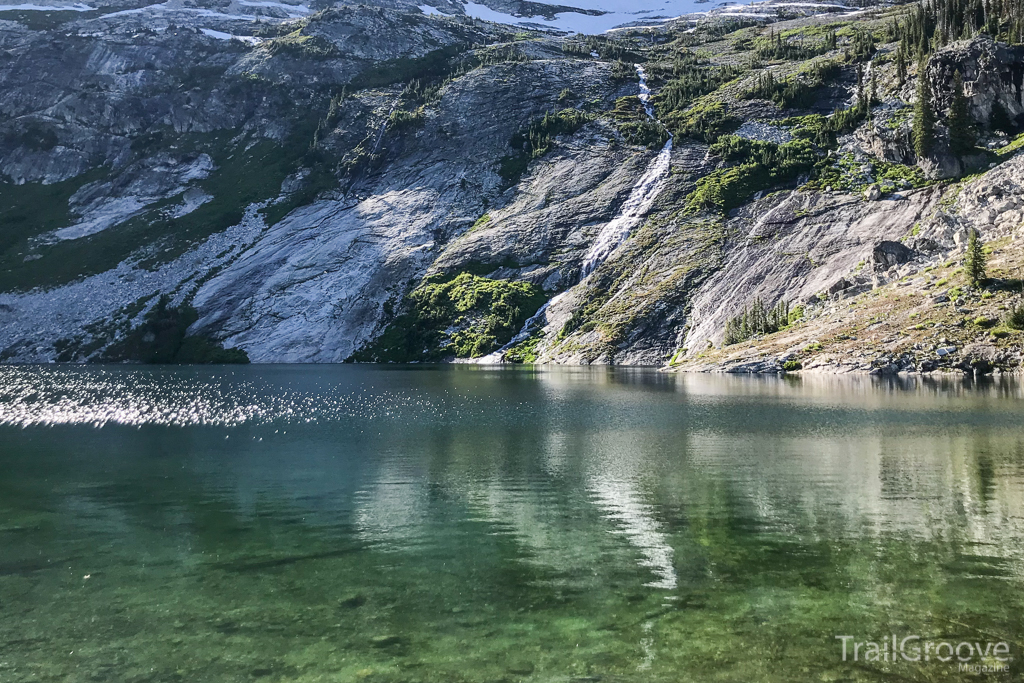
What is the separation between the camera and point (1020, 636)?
1314 centimetres

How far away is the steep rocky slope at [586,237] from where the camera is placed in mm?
98500

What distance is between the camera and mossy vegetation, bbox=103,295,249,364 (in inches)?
5487

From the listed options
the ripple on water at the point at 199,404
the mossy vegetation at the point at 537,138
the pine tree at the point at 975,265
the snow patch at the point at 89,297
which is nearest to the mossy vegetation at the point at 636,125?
the mossy vegetation at the point at 537,138

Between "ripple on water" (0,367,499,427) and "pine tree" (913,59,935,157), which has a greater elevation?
"pine tree" (913,59,935,157)

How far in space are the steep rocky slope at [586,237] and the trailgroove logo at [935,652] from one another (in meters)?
72.2

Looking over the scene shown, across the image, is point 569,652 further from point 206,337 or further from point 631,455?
point 206,337

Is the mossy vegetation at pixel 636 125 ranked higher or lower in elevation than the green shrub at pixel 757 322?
higher

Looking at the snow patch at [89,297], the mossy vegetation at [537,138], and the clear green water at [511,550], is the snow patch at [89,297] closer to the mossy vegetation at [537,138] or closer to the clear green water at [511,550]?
the mossy vegetation at [537,138]

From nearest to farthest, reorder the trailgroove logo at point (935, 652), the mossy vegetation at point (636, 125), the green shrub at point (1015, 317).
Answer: the trailgroove logo at point (935, 652) → the green shrub at point (1015, 317) → the mossy vegetation at point (636, 125)

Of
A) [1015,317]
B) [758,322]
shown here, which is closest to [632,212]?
[758,322]

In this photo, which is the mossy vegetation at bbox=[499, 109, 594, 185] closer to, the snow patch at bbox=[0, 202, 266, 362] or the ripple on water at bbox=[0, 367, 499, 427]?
the snow patch at bbox=[0, 202, 266, 362]

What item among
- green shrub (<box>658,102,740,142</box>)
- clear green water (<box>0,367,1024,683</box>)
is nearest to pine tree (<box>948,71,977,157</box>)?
green shrub (<box>658,102,740,142</box>)

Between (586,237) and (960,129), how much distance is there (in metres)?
72.8

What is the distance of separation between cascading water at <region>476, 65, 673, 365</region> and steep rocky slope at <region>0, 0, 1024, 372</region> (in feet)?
2.09
